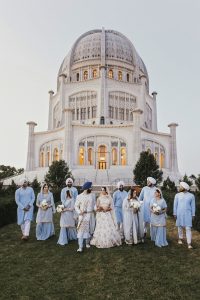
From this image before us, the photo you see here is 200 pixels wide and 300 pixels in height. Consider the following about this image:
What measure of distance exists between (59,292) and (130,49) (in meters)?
62.7

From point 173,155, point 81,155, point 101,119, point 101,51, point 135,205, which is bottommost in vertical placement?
point 135,205

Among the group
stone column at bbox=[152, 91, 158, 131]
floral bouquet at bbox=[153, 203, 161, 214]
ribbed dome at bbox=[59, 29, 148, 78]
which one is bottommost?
floral bouquet at bbox=[153, 203, 161, 214]

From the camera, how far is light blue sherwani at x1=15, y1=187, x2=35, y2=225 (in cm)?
998

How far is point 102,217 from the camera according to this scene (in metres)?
8.62

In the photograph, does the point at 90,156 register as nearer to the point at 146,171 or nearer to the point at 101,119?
the point at 101,119

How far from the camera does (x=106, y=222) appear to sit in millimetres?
8562

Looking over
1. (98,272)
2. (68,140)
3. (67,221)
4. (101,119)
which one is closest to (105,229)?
(67,221)

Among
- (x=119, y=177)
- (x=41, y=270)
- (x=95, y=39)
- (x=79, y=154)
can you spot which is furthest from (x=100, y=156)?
(x=41, y=270)

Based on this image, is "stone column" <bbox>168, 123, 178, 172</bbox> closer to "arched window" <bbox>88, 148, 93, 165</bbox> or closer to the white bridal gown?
"arched window" <bbox>88, 148, 93, 165</bbox>

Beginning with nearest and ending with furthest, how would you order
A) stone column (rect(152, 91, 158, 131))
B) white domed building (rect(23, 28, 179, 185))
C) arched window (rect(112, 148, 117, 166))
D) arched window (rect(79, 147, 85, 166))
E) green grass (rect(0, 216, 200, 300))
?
1. green grass (rect(0, 216, 200, 300))
2. white domed building (rect(23, 28, 179, 185))
3. arched window (rect(112, 148, 117, 166))
4. arched window (rect(79, 147, 85, 166))
5. stone column (rect(152, 91, 158, 131))

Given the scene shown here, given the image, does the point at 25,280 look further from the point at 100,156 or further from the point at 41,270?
the point at 100,156

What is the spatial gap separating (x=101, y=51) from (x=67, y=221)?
5372 centimetres

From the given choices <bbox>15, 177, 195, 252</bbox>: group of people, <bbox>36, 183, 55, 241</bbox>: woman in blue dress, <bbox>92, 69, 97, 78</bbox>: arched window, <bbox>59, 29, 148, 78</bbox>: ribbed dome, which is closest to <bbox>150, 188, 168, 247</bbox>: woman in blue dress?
<bbox>15, 177, 195, 252</bbox>: group of people

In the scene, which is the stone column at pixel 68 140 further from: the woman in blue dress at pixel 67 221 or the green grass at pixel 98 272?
the green grass at pixel 98 272
